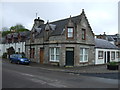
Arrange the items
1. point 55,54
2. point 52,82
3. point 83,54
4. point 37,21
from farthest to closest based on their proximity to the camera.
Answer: point 37,21 → point 83,54 → point 55,54 → point 52,82

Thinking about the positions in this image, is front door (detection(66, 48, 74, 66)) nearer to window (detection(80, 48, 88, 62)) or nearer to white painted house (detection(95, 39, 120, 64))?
window (detection(80, 48, 88, 62))

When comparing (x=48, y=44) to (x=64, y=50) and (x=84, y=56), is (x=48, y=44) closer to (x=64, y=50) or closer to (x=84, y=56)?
(x=64, y=50)

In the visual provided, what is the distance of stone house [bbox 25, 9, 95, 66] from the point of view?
73.8ft

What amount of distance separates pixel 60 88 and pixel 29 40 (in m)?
22.9

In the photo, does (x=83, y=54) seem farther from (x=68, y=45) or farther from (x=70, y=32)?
(x=70, y=32)

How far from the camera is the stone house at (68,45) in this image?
22.5 meters

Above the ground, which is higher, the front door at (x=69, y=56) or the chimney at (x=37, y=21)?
the chimney at (x=37, y=21)

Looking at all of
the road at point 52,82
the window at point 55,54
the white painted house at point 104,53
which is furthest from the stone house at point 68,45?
the road at point 52,82

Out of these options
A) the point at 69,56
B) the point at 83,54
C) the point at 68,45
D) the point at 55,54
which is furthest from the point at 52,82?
the point at 83,54

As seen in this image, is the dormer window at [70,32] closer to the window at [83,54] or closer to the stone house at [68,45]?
the stone house at [68,45]

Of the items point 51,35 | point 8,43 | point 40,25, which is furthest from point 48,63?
point 8,43

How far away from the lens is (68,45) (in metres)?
22.5

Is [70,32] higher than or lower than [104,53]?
higher

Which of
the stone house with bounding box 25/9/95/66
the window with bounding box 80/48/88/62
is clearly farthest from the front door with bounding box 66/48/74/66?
the window with bounding box 80/48/88/62
